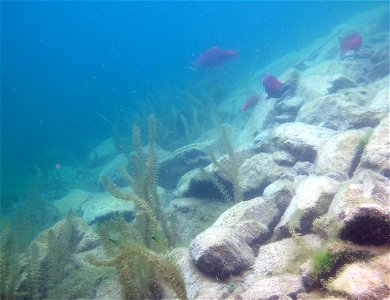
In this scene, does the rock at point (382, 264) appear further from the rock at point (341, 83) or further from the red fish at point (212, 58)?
the red fish at point (212, 58)

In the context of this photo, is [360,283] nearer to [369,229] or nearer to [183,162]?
[369,229]

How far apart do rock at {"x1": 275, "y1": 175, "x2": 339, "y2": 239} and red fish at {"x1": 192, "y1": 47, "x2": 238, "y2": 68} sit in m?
6.62

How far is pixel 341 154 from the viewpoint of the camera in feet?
13.4

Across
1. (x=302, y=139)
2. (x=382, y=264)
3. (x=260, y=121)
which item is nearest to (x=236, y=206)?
(x=302, y=139)

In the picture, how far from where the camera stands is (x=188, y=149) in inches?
309

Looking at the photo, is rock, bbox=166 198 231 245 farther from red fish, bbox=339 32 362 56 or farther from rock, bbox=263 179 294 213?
red fish, bbox=339 32 362 56

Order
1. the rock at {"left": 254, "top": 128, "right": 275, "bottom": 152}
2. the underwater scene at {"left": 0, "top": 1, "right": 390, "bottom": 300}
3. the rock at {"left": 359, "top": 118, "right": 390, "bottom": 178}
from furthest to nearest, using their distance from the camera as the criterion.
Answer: the rock at {"left": 254, "top": 128, "right": 275, "bottom": 152}, the rock at {"left": 359, "top": 118, "right": 390, "bottom": 178}, the underwater scene at {"left": 0, "top": 1, "right": 390, "bottom": 300}

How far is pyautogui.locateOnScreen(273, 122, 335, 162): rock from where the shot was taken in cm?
488

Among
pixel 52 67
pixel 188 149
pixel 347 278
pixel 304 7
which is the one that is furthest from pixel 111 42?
pixel 347 278

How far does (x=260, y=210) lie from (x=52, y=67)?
77221mm

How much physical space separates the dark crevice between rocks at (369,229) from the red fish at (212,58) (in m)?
7.75

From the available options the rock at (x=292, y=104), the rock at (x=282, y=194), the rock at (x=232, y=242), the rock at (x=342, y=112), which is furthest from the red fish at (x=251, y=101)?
the rock at (x=232, y=242)

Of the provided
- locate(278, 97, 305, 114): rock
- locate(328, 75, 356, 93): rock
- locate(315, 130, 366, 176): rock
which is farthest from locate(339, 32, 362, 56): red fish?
locate(315, 130, 366, 176): rock

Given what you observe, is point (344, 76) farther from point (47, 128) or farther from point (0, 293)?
point (47, 128)
